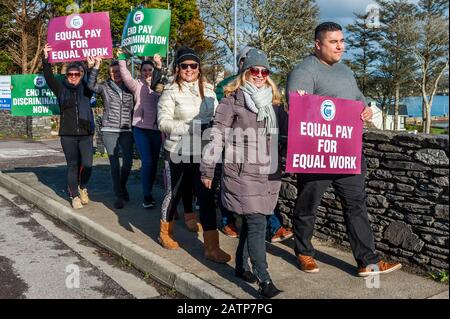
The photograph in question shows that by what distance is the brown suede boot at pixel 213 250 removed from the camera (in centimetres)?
448

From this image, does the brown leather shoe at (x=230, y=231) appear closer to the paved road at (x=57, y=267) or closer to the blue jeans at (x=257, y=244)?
the paved road at (x=57, y=267)

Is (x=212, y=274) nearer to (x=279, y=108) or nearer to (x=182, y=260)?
(x=182, y=260)

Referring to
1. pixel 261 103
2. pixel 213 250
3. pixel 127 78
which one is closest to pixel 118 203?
pixel 127 78

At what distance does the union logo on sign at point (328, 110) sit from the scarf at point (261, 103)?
0.38m

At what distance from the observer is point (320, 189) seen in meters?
4.11

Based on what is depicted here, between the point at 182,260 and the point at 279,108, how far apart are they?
5.42 feet

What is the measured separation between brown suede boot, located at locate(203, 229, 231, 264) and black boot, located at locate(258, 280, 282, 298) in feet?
2.77

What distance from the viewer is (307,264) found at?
4234mm

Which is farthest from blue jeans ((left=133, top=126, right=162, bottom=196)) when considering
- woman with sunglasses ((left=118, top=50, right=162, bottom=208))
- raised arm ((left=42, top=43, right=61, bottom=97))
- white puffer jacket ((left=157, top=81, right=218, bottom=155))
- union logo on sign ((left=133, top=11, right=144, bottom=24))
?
union logo on sign ((left=133, top=11, right=144, bottom=24))

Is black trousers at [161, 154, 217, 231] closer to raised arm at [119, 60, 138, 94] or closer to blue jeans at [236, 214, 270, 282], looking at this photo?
blue jeans at [236, 214, 270, 282]

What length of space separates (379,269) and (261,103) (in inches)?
65.4

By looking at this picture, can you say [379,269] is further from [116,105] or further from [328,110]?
[116,105]

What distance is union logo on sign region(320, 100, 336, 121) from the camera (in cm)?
386
